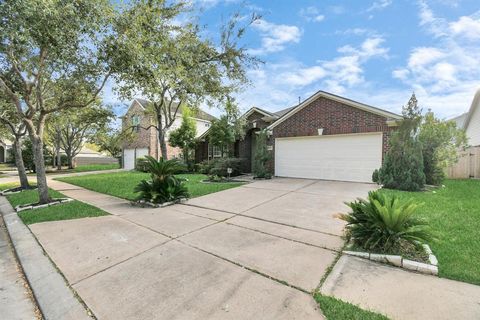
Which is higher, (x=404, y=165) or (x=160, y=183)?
(x=404, y=165)

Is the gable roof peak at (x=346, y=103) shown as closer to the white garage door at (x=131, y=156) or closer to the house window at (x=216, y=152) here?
the house window at (x=216, y=152)

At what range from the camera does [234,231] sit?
432 cm

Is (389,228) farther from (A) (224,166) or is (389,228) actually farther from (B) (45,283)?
(A) (224,166)

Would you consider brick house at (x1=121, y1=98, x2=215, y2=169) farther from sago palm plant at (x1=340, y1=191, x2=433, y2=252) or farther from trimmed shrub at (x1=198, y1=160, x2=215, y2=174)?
sago palm plant at (x1=340, y1=191, x2=433, y2=252)

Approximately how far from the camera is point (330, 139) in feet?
37.1

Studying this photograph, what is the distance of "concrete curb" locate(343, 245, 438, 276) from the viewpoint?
2.81 metres

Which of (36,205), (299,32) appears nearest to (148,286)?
(36,205)

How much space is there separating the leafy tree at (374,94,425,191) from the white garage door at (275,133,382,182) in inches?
60.2

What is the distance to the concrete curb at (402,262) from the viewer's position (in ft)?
9.20

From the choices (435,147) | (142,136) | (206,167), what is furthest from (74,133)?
(435,147)

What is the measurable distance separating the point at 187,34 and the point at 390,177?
33.1ft

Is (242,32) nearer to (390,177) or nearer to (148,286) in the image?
(390,177)

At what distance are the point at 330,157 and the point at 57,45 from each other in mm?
10713

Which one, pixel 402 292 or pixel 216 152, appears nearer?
pixel 402 292
